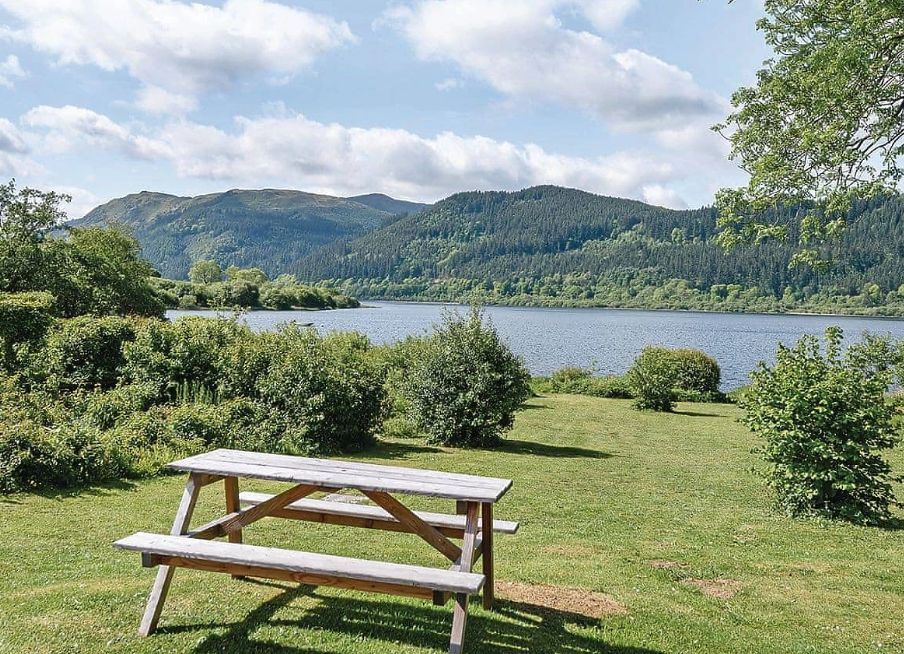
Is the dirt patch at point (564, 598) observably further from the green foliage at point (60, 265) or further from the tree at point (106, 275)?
the tree at point (106, 275)

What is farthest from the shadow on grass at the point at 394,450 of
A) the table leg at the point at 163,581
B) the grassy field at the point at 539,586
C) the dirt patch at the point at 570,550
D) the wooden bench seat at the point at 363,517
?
the table leg at the point at 163,581

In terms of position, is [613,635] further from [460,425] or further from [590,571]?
[460,425]

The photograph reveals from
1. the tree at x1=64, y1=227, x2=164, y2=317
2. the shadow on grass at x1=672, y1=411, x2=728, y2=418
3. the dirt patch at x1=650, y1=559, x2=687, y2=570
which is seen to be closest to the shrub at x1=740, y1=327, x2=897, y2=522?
the dirt patch at x1=650, y1=559, x2=687, y2=570

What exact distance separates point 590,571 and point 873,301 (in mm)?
175035

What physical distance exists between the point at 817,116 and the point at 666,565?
7.94 meters

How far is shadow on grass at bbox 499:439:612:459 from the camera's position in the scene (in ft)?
52.4

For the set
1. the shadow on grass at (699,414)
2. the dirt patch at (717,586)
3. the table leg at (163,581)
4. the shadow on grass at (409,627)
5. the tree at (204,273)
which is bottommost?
the shadow on grass at (699,414)

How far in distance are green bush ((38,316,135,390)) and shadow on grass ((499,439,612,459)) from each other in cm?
956

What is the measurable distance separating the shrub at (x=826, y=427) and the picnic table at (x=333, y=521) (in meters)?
5.63

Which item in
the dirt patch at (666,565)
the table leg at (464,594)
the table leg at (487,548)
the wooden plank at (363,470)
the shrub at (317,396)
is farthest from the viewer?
the shrub at (317,396)

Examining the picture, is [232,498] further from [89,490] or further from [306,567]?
[89,490]

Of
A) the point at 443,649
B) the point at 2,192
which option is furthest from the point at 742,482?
the point at 2,192

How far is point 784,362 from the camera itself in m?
9.85

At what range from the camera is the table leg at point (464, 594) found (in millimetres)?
4289
